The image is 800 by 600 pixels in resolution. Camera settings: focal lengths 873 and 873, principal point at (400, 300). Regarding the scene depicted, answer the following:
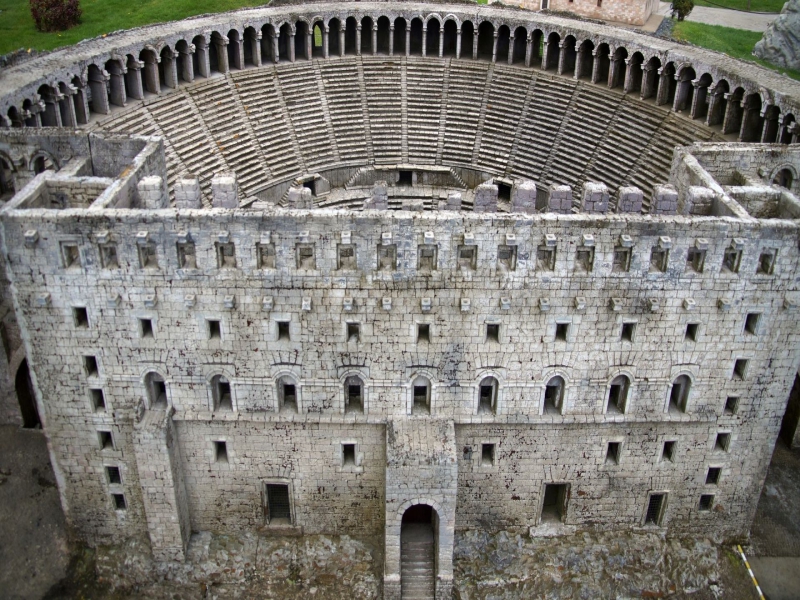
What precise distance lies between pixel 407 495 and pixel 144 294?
40.2 feet

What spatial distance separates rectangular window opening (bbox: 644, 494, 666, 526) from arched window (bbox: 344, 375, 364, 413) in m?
12.9

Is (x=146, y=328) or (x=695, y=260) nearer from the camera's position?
(x=695, y=260)

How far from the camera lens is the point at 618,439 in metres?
35.0

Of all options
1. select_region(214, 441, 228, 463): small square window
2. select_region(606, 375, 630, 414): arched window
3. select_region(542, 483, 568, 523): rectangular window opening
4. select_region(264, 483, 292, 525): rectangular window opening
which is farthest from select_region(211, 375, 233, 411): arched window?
select_region(606, 375, 630, 414): arched window

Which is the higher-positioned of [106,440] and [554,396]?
[554,396]

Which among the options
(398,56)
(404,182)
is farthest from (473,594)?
(398,56)

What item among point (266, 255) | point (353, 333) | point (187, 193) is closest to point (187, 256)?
point (266, 255)

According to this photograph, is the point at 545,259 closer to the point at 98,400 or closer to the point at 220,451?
the point at 220,451

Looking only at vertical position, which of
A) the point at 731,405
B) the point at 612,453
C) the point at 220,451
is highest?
the point at 731,405

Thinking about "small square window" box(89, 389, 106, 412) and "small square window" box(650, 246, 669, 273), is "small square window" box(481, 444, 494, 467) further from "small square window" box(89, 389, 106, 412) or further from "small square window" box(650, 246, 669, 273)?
"small square window" box(89, 389, 106, 412)

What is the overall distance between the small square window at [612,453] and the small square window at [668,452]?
73.4 inches

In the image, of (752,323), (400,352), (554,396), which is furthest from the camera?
(554,396)

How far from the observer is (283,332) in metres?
33.0

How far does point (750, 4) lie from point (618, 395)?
69.1 meters
